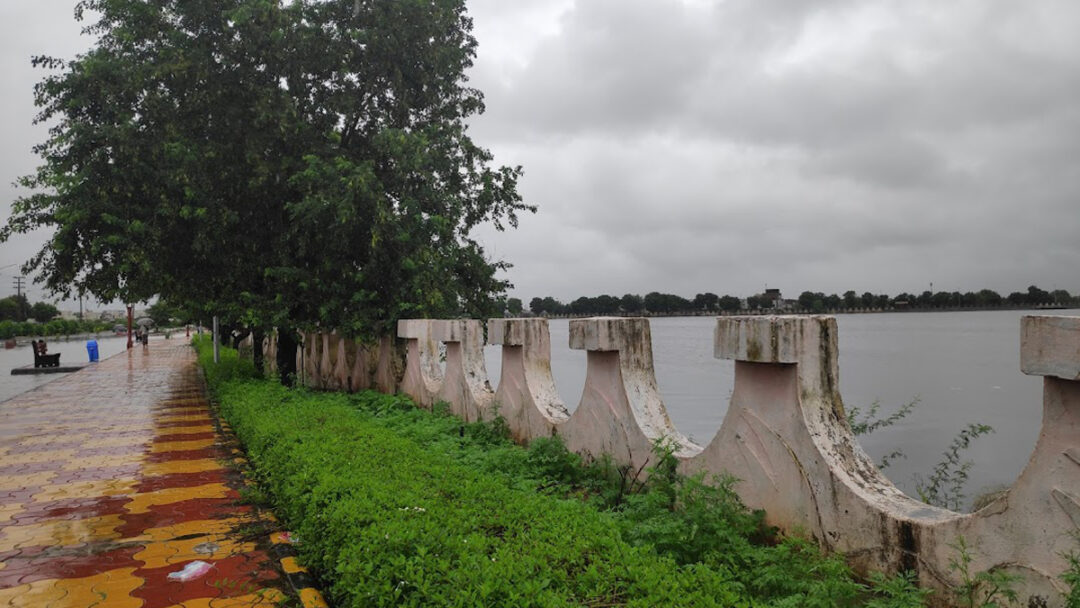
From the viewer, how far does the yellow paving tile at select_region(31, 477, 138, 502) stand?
18.9ft

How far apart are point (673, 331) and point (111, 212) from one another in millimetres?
57650

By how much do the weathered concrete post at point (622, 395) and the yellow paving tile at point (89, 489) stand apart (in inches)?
155

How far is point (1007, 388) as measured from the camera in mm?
20875

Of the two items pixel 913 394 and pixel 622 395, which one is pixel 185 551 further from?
pixel 913 394

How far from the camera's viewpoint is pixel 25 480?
638 centimetres

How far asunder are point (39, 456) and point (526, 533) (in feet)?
22.4

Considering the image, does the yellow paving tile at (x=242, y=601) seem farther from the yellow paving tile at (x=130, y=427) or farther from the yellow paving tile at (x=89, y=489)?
the yellow paving tile at (x=130, y=427)

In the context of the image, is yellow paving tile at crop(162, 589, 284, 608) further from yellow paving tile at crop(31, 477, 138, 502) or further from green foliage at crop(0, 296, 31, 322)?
green foliage at crop(0, 296, 31, 322)

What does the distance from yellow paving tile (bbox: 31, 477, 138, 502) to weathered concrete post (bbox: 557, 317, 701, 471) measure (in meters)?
3.93

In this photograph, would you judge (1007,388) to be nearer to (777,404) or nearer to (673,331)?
(777,404)

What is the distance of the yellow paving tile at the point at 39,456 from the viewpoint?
23.8 ft

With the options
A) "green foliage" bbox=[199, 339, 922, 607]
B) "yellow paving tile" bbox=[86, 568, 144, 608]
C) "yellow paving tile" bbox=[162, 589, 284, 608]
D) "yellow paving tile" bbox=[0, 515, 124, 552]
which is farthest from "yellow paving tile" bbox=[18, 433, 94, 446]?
"yellow paving tile" bbox=[162, 589, 284, 608]

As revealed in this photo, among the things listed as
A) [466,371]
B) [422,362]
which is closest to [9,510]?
[466,371]

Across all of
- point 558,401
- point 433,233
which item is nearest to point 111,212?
point 433,233
